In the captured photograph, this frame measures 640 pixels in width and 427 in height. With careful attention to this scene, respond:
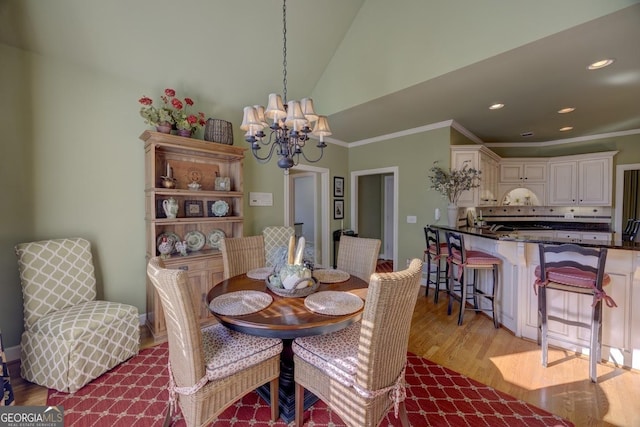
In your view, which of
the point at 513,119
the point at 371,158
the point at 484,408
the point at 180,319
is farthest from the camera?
the point at 371,158

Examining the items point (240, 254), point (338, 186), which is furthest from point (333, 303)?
point (338, 186)

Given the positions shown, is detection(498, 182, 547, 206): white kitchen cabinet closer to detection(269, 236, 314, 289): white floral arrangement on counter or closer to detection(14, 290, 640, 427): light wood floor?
detection(14, 290, 640, 427): light wood floor

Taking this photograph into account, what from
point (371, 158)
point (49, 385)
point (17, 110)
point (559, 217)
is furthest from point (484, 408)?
point (559, 217)

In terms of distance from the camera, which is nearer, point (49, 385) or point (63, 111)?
point (49, 385)

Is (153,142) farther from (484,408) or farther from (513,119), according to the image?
(513,119)

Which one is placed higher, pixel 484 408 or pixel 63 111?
pixel 63 111

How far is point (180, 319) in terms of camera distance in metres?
1.24

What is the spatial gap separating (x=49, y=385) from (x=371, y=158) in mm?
4750

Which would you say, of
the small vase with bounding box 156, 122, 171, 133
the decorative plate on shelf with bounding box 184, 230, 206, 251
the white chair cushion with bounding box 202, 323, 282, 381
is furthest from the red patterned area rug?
the small vase with bounding box 156, 122, 171, 133

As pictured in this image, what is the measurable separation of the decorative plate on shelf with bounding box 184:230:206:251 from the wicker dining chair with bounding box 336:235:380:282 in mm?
1692

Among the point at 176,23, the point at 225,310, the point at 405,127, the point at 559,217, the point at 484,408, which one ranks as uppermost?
the point at 176,23

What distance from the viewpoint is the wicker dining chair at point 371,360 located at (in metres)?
1.14

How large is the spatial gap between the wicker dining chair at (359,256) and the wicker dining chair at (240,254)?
0.84 meters

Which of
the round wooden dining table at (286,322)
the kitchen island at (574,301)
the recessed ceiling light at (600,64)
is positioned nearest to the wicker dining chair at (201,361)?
the round wooden dining table at (286,322)
